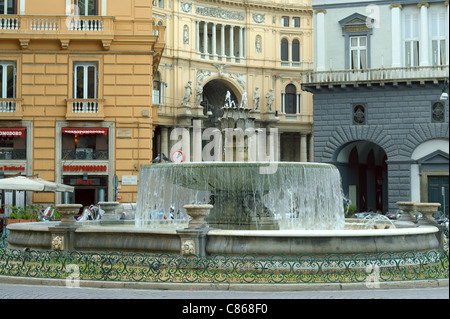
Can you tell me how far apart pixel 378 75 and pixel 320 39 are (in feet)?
13.1

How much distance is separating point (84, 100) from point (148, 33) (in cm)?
389

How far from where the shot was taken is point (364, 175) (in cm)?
4872

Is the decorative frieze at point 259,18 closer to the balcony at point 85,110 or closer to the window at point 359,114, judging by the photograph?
the window at point 359,114

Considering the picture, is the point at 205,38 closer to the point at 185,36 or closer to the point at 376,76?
the point at 185,36

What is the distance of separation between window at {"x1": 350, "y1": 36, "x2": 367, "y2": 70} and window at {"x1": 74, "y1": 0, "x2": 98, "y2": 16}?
1618cm

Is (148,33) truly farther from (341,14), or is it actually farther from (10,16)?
(341,14)

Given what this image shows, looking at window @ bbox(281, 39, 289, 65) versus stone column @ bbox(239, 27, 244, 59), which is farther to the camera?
window @ bbox(281, 39, 289, 65)

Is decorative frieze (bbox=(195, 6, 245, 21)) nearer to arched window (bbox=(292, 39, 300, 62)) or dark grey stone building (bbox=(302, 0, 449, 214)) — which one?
arched window (bbox=(292, 39, 300, 62))

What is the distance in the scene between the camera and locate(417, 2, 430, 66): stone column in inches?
1630

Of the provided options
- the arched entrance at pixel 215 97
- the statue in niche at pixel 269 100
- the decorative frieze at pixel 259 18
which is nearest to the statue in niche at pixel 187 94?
the arched entrance at pixel 215 97

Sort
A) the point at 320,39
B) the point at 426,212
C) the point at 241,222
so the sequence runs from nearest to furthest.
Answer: the point at 241,222
the point at 426,212
the point at 320,39

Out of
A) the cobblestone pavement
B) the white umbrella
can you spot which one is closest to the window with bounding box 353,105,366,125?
the white umbrella

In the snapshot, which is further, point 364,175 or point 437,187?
point 364,175

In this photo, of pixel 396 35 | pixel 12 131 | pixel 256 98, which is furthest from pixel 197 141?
pixel 12 131
